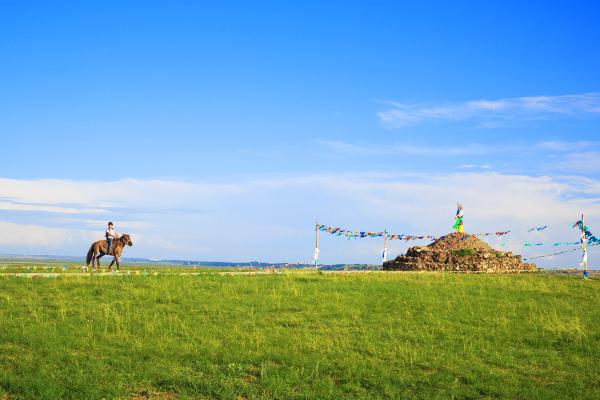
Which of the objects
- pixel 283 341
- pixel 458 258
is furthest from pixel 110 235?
pixel 458 258

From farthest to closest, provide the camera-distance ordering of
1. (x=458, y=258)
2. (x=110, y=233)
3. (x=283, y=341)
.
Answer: (x=458, y=258) → (x=110, y=233) → (x=283, y=341)

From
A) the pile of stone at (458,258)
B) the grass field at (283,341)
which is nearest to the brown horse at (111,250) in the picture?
the grass field at (283,341)

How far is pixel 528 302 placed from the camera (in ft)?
82.8

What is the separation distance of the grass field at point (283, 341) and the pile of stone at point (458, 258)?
19.8 meters

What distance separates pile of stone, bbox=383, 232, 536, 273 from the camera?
155 ft

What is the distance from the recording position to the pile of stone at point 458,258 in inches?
1858

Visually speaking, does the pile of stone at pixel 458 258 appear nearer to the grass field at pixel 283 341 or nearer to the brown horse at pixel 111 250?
the grass field at pixel 283 341

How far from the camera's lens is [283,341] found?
17281 millimetres

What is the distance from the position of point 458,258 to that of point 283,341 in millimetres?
33175

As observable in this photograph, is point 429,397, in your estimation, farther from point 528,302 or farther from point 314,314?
point 528,302

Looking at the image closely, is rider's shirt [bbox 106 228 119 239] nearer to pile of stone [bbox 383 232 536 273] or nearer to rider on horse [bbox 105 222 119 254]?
rider on horse [bbox 105 222 119 254]

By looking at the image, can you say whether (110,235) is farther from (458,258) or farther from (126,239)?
(458,258)

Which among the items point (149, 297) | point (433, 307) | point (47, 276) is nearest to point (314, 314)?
point (433, 307)

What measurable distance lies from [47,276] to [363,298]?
13967mm
